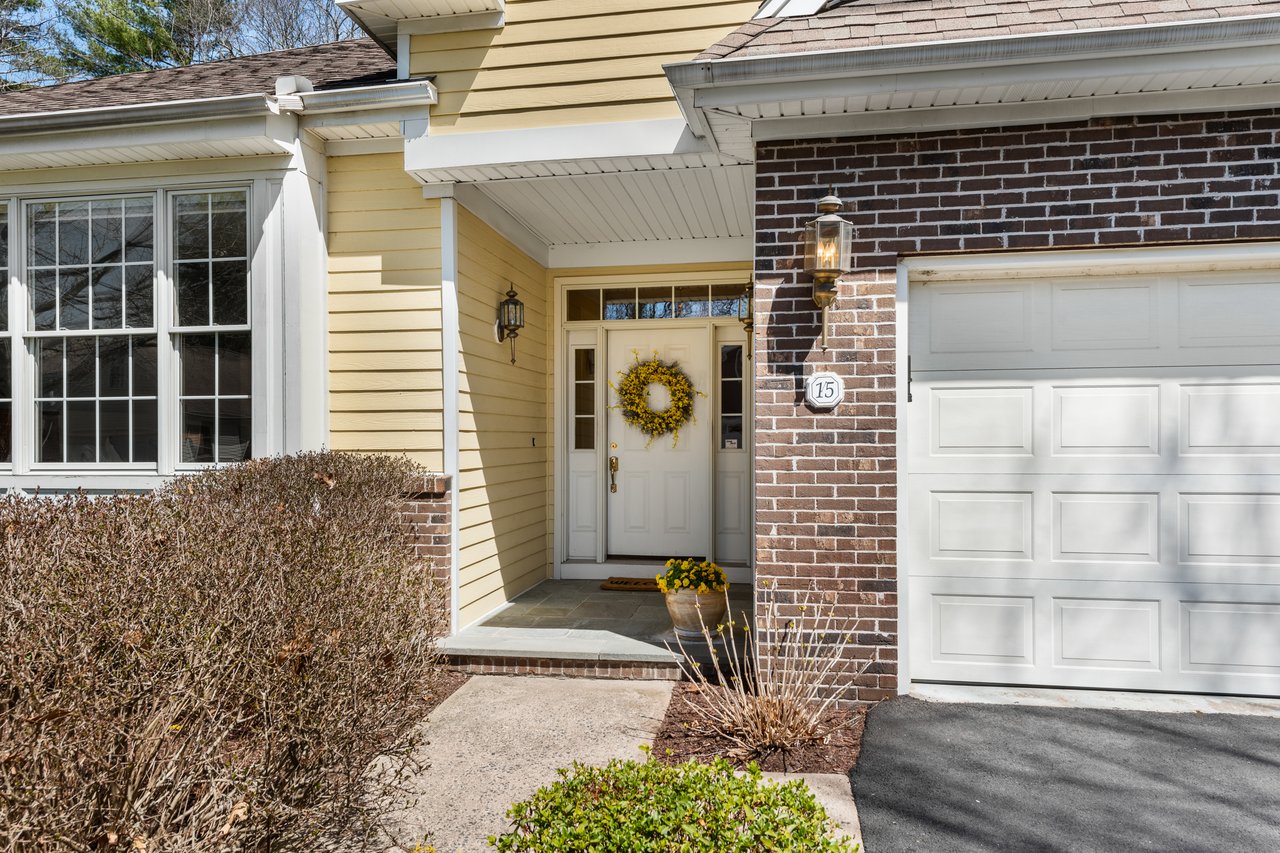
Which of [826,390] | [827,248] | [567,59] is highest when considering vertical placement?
[567,59]

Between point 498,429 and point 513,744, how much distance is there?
2.49 m

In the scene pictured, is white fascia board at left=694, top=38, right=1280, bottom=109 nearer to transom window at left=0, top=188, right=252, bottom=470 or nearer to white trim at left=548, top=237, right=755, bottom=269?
white trim at left=548, top=237, right=755, bottom=269

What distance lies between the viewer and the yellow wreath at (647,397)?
20.8 ft

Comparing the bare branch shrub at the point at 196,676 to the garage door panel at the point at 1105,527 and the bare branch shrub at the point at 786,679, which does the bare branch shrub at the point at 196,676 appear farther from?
the garage door panel at the point at 1105,527

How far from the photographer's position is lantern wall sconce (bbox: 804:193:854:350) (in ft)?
11.8

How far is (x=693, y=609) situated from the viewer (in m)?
4.38

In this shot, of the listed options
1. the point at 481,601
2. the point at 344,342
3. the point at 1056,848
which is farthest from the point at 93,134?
the point at 1056,848

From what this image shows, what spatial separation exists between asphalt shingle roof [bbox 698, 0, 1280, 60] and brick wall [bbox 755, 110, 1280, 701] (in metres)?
0.46

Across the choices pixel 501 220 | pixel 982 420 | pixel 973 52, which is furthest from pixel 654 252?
pixel 973 52

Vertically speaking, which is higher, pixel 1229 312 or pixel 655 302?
pixel 655 302

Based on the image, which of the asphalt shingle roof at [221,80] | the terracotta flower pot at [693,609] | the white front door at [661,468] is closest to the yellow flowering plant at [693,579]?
the terracotta flower pot at [693,609]

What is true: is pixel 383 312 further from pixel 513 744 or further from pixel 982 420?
pixel 982 420

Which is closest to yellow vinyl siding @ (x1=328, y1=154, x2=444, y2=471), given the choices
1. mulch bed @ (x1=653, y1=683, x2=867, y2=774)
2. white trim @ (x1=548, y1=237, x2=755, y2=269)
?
white trim @ (x1=548, y1=237, x2=755, y2=269)

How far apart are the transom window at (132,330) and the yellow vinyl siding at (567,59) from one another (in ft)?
4.86
